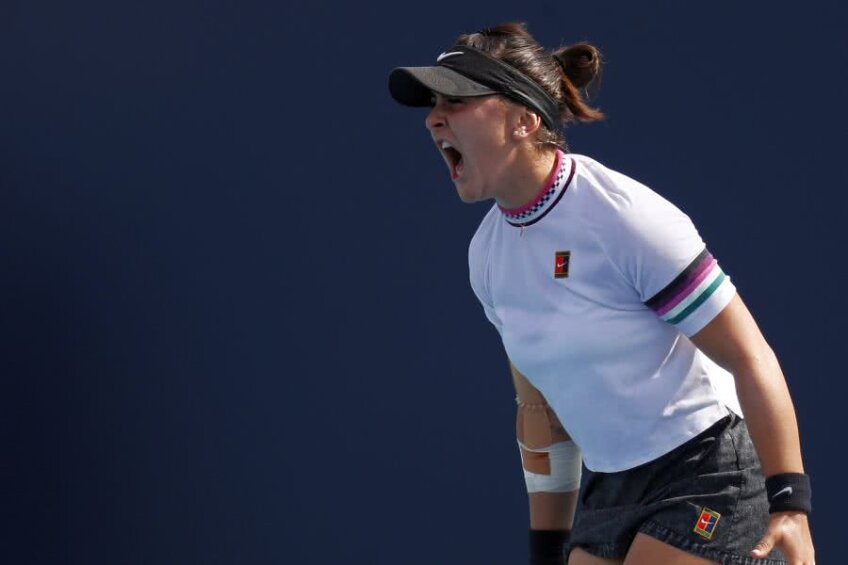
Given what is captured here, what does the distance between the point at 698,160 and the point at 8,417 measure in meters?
1.98

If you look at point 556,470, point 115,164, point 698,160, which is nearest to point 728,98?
point 698,160

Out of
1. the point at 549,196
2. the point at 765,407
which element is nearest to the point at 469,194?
the point at 549,196

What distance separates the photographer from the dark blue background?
3.66 meters

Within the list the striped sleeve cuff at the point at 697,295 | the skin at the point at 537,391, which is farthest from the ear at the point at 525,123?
the striped sleeve cuff at the point at 697,295

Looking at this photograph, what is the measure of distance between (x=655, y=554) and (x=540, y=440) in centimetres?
45

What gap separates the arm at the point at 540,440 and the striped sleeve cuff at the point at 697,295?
0.50 meters

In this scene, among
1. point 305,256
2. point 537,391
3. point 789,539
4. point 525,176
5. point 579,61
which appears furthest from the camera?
point 305,256

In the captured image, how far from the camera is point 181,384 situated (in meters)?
3.76

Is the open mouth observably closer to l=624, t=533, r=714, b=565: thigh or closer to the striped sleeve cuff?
the striped sleeve cuff

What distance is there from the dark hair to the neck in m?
0.04

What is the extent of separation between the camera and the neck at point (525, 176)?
248 cm

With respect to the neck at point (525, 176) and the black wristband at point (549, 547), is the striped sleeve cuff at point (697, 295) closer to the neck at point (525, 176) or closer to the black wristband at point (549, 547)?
the neck at point (525, 176)

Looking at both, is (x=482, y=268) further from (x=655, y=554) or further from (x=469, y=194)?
(x=655, y=554)

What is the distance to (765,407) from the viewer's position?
222 centimetres
